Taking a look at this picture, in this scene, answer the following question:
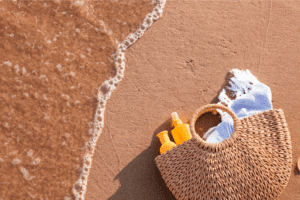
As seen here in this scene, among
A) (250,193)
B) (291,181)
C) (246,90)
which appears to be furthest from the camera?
(246,90)

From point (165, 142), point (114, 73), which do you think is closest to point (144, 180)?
point (165, 142)

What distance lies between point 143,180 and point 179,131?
0.54m

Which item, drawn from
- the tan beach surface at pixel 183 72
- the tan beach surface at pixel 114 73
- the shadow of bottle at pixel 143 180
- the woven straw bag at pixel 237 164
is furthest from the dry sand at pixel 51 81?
the woven straw bag at pixel 237 164

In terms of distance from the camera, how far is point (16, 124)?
2008 millimetres

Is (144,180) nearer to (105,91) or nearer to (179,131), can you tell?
(179,131)

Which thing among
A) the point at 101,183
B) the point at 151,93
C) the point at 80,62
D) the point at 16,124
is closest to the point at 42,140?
the point at 16,124

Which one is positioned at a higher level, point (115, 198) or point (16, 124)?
point (16, 124)

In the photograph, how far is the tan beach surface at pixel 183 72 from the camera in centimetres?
193

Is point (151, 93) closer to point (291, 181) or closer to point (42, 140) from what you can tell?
point (42, 140)

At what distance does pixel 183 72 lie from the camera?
2.03 m

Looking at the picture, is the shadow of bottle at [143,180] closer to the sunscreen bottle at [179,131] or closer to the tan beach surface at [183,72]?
the tan beach surface at [183,72]

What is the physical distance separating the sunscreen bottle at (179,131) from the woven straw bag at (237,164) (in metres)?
0.16

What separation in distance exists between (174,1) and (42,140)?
182cm

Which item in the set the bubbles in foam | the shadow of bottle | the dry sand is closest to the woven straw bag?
the shadow of bottle
